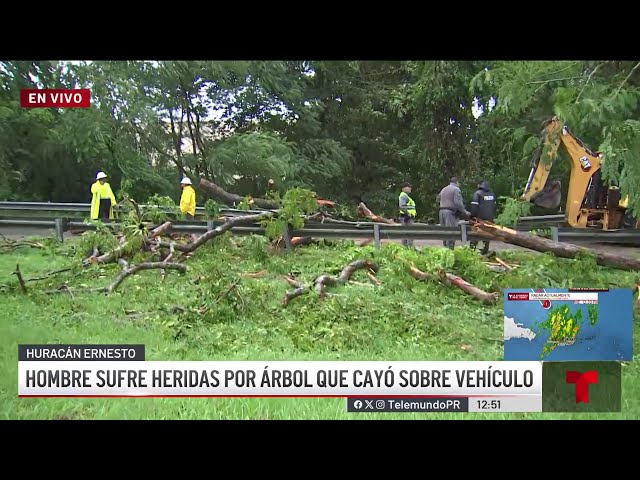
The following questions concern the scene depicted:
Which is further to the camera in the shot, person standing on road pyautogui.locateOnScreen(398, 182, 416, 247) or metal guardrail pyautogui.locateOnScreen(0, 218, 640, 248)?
person standing on road pyautogui.locateOnScreen(398, 182, 416, 247)

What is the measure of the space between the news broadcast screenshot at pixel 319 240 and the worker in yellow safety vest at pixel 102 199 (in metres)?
0.01

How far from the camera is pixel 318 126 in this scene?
324cm

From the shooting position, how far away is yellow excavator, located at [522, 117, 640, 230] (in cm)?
316

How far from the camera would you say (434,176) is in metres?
3.27

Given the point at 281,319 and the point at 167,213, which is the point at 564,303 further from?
the point at 167,213

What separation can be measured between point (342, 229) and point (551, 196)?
1.28 m

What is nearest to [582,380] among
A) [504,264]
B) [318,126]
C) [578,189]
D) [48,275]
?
[504,264]

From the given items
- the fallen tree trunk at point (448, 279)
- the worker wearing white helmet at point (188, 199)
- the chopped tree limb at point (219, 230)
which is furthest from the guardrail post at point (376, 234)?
the worker wearing white helmet at point (188, 199)

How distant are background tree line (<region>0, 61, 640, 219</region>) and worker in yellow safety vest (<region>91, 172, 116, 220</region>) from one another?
0.18 ft

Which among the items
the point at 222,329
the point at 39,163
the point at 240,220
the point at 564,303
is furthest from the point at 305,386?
the point at 39,163

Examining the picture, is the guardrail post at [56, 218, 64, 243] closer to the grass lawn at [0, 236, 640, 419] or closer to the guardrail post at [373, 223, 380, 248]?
the grass lawn at [0, 236, 640, 419]

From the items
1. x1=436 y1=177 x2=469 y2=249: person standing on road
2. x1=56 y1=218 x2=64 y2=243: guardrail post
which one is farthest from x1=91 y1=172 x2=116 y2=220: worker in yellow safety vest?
x1=436 y1=177 x2=469 y2=249: person standing on road

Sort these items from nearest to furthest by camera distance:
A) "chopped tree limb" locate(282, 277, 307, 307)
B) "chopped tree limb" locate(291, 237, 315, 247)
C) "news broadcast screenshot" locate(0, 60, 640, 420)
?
"news broadcast screenshot" locate(0, 60, 640, 420) → "chopped tree limb" locate(282, 277, 307, 307) → "chopped tree limb" locate(291, 237, 315, 247)
